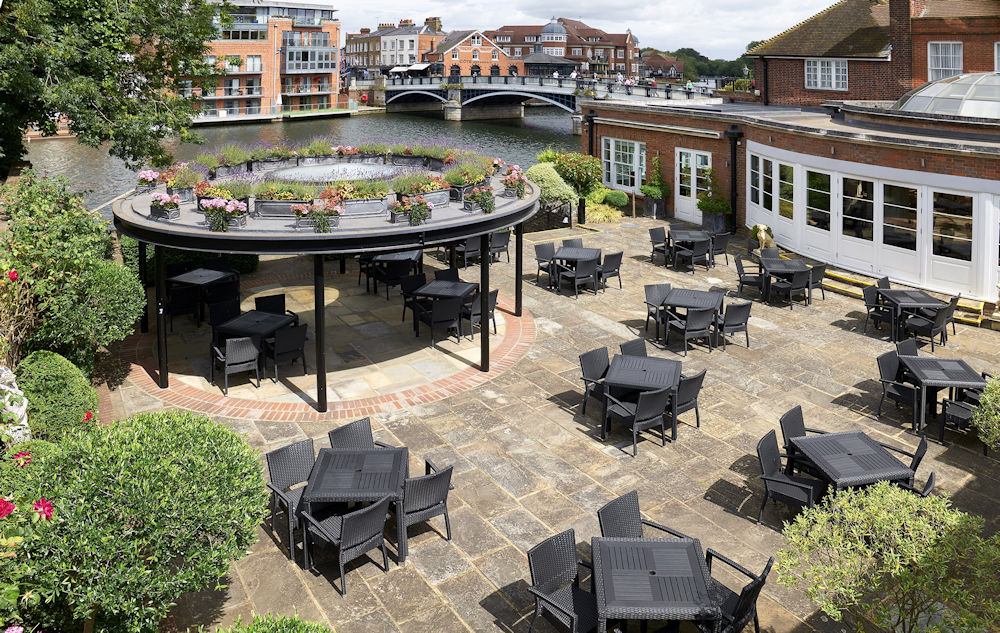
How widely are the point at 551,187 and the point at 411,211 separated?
11723 millimetres

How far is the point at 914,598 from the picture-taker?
17.7ft

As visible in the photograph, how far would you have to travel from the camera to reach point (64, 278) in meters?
10.1

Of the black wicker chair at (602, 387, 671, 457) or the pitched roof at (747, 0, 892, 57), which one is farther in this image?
the pitched roof at (747, 0, 892, 57)

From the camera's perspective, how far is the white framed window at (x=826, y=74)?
3316 centimetres

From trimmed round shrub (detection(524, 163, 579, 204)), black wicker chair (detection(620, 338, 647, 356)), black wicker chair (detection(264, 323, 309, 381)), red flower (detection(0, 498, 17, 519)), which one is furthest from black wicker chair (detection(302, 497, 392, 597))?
trimmed round shrub (detection(524, 163, 579, 204))

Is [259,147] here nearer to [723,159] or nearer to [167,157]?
[167,157]

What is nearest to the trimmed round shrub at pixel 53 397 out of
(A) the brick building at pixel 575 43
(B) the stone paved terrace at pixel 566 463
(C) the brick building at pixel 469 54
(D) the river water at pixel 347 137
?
(B) the stone paved terrace at pixel 566 463

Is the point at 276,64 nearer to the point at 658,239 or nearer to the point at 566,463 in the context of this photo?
the point at 658,239

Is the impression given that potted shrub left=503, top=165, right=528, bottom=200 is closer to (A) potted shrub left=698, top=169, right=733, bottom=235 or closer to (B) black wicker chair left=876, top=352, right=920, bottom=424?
(B) black wicker chair left=876, top=352, right=920, bottom=424

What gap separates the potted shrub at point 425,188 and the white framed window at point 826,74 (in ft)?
87.0

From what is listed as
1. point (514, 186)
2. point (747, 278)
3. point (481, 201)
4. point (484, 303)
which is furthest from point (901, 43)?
point (484, 303)

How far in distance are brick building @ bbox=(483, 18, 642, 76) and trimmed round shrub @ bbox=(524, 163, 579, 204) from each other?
126 metres

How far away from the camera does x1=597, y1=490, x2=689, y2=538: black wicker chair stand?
23.3ft

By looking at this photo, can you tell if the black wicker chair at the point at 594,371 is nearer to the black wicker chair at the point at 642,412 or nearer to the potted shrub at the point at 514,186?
the black wicker chair at the point at 642,412
